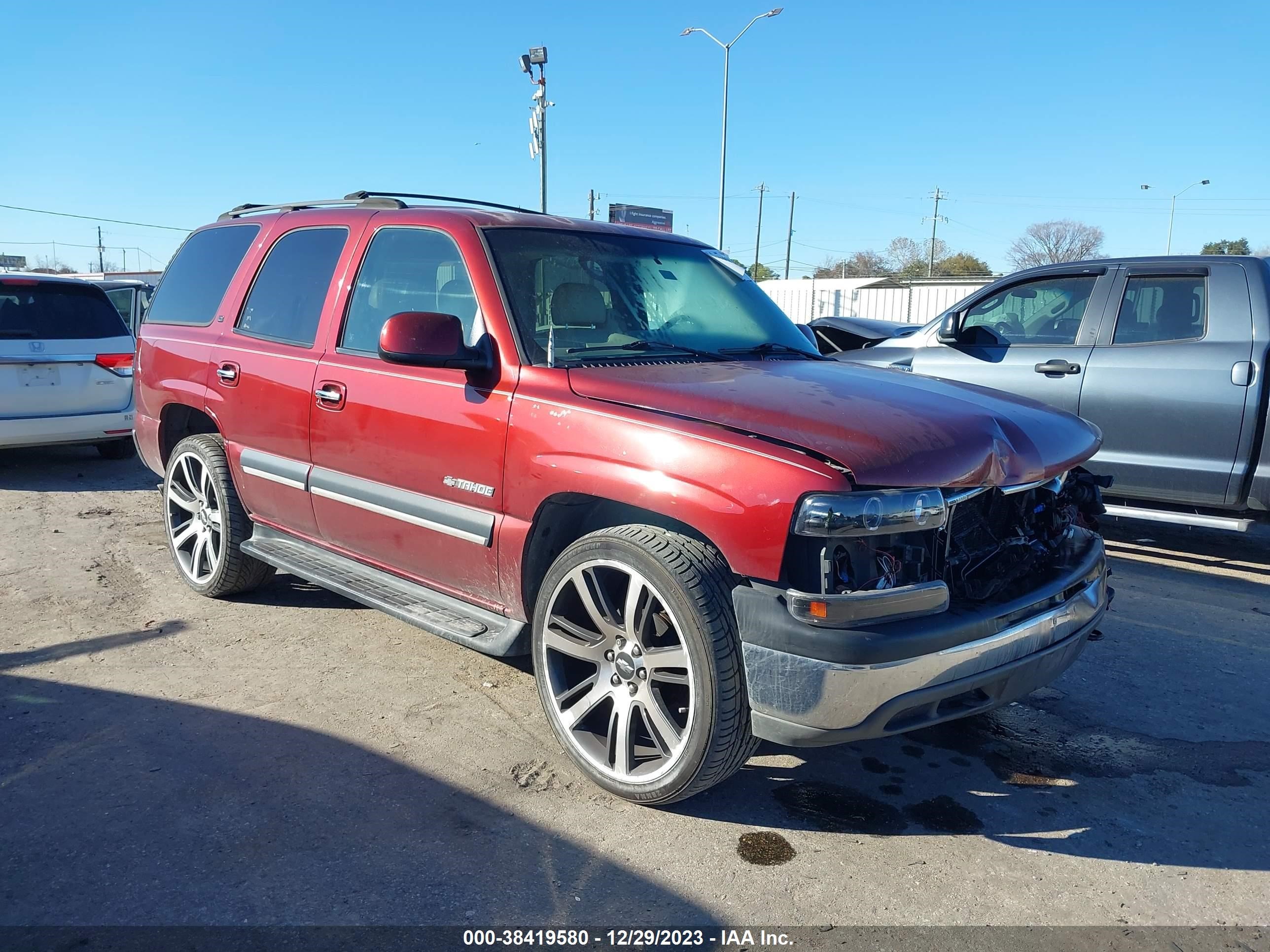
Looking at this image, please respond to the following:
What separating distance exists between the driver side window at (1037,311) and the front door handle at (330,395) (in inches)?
185

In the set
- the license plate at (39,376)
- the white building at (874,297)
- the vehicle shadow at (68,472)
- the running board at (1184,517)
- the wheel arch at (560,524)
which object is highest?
the white building at (874,297)

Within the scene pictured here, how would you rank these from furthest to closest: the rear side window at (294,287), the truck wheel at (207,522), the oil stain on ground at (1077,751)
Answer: the truck wheel at (207,522) → the rear side window at (294,287) → the oil stain on ground at (1077,751)

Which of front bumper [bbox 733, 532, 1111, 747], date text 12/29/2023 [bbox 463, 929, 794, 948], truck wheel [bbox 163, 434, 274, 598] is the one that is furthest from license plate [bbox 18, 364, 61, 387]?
front bumper [bbox 733, 532, 1111, 747]

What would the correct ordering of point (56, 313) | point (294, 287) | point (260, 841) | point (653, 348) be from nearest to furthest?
point (260, 841) → point (653, 348) → point (294, 287) → point (56, 313)

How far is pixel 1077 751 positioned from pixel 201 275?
15.8ft

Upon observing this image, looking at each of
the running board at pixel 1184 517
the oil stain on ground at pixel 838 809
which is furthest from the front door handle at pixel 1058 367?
the oil stain on ground at pixel 838 809

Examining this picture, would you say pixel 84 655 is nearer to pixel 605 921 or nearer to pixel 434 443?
pixel 434 443

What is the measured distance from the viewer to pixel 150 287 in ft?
42.9

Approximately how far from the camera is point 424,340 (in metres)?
3.28

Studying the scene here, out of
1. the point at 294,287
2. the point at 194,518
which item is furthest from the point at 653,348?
the point at 194,518

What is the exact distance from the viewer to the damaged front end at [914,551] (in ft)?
8.41

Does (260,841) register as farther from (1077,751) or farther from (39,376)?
(39,376)

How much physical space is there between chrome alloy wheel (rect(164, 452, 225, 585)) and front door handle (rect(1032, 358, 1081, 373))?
17.0ft

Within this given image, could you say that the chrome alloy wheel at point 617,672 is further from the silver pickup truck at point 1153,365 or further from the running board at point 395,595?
the silver pickup truck at point 1153,365
